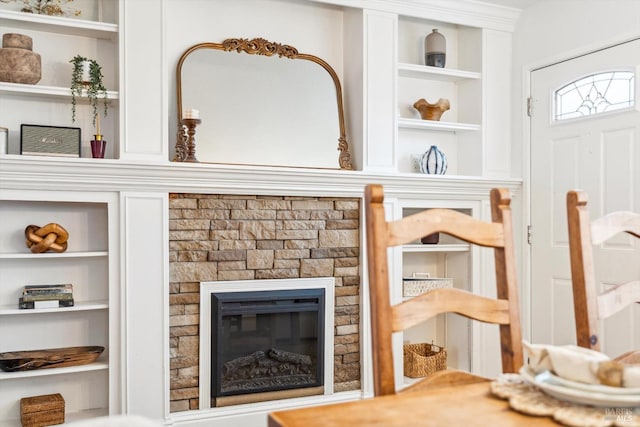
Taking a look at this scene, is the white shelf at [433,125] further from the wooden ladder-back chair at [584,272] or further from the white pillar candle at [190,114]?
the wooden ladder-back chair at [584,272]

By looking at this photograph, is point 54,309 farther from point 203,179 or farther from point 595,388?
point 595,388

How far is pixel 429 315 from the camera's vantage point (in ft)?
4.59

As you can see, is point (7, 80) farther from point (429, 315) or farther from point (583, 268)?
point (583, 268)

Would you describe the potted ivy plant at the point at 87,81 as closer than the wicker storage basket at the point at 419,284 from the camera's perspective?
Yes

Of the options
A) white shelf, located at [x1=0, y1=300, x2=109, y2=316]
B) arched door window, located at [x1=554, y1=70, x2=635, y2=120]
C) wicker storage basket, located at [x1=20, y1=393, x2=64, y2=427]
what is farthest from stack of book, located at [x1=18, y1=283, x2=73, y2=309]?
arched door window, located at [x1=554, y1=70, x2=635, y2=120]

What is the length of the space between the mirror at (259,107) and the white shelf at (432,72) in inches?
18.9

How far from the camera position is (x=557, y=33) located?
3.79m

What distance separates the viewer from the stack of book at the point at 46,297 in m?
2.97

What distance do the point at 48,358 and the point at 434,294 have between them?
228 centimetres

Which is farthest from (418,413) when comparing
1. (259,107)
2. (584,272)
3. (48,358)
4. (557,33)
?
(557,33)

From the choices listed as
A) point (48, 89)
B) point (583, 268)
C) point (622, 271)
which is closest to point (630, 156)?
point (622, 271)

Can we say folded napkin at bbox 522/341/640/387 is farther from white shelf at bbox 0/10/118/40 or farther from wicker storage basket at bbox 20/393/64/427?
white shelf at bbox 0/10/118/40

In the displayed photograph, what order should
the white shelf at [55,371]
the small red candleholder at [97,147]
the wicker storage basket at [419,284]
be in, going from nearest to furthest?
the white shelf at [55,371] < the small red candleholder at [97,147] < the wicker storage basket at [419,284]

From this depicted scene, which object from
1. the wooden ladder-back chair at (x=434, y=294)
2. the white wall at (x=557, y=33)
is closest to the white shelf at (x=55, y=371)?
the wooden ladder-back chair at (x=434, y=294)
